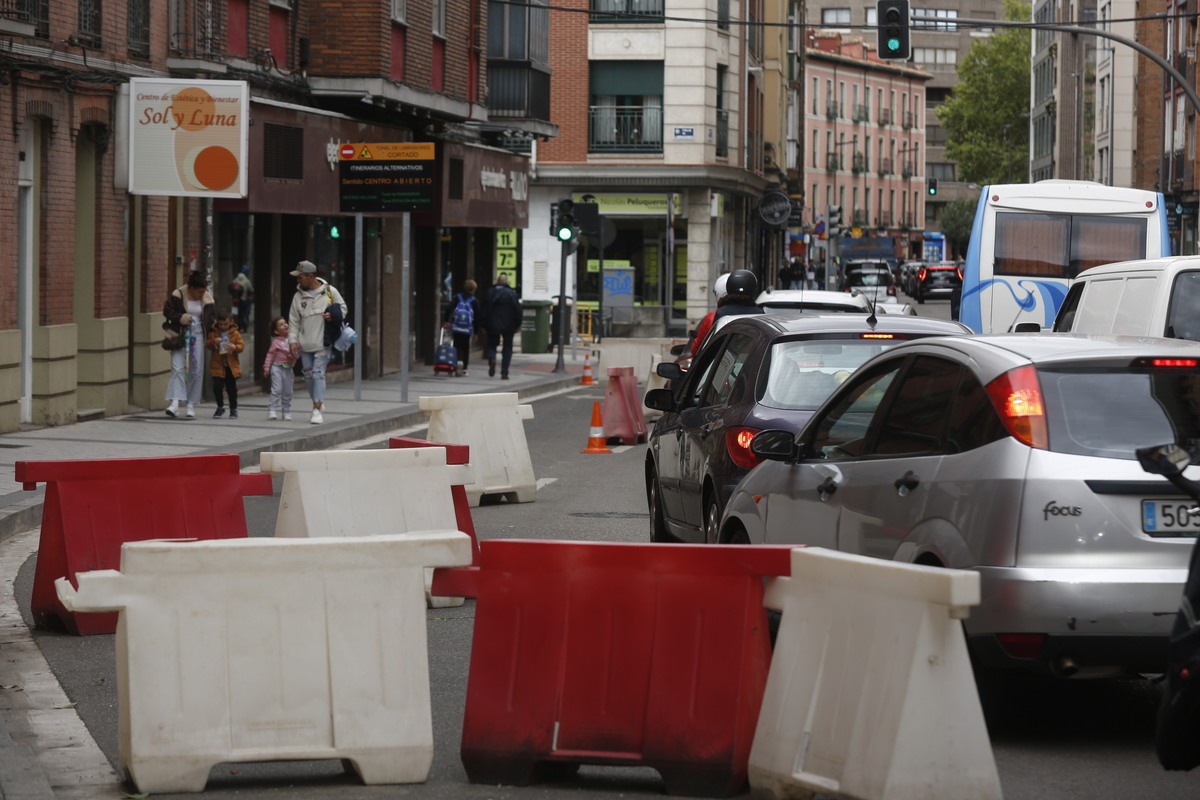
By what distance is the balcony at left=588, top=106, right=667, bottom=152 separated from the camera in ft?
177

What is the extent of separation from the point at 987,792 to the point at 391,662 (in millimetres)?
1852

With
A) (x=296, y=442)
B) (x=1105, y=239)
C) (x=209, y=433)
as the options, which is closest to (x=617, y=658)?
(x=296, y=442)

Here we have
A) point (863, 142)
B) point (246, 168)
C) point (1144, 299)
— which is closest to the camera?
point (1144, 299)

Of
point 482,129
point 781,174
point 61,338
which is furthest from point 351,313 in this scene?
point 781,174

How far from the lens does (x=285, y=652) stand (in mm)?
5703

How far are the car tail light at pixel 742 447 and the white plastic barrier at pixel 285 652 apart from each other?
3.75m

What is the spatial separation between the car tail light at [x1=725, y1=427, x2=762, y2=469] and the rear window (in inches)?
121

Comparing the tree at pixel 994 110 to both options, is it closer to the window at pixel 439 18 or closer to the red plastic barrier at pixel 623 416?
the window at pixel 439 18

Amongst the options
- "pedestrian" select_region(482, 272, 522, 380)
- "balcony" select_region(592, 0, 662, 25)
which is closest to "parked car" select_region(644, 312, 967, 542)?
"pedestrian" select_region(482, 272, 522, 380)

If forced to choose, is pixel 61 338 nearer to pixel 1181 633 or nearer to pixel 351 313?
pixel 351 313

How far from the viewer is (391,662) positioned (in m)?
5.72

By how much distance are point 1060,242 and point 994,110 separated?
100m

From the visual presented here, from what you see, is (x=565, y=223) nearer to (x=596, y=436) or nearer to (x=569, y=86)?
(x=596, y=436)

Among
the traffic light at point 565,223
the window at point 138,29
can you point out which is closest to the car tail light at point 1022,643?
the window at point 138,29
